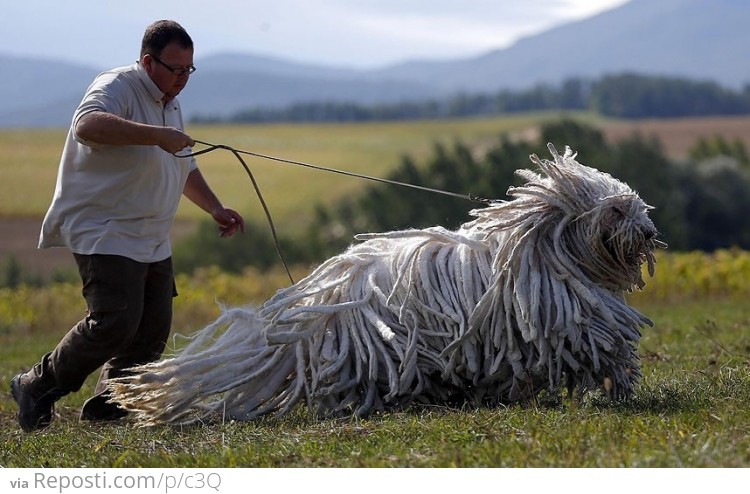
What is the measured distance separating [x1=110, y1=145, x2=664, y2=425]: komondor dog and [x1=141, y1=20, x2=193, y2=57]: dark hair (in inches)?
54.3

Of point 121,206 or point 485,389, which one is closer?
point 485,389

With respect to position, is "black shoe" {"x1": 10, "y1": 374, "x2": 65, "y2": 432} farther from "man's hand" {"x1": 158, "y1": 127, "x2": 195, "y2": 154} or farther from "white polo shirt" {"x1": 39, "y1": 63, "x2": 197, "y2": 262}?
"man's hand" {"x1": 158, "y1": 127, "x2": 195, "y2": 154}

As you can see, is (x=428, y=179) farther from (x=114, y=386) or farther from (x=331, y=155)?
(x=331, y=155)

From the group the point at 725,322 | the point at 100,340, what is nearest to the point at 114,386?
the point at 100,340

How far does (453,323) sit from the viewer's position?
19.2 ft

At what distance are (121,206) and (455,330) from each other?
184 cm

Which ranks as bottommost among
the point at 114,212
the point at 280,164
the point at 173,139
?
the point at 280,164

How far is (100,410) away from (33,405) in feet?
1.20

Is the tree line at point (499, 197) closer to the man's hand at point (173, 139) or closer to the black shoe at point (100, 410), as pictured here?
the black shoe at point (100, 410)

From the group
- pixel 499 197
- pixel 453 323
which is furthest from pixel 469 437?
pixel 499 197

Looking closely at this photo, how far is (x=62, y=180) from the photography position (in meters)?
6.30

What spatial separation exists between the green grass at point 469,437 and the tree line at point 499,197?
19546 mm

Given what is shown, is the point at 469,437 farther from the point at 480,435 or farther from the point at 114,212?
the point at 114,212

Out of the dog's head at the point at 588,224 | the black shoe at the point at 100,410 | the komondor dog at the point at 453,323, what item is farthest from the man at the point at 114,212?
the dog's head at the point at 588,224
